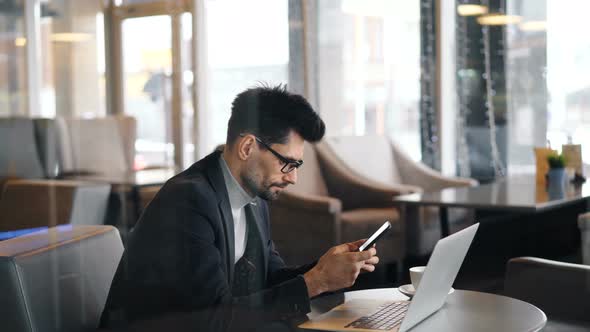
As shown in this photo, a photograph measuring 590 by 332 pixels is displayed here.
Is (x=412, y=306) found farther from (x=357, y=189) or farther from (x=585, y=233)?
(x=357, y=189)

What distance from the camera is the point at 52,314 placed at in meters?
Answer: 1.21

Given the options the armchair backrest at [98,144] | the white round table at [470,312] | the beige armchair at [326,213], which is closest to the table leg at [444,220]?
the beige armchair at [326,213]

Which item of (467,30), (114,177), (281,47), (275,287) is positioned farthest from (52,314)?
(467,30)

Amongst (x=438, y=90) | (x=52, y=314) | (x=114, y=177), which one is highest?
(x=438, y=90)

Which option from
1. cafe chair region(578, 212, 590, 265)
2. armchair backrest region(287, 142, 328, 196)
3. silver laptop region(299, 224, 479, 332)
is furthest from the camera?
cafe chair region(578, 212, 590, 265)

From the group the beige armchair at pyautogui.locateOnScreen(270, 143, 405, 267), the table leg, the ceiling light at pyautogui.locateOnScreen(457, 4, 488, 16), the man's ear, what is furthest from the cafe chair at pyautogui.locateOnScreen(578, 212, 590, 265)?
the man's ear

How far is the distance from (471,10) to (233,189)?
0.90 meters

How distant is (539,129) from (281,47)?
813 millimetres

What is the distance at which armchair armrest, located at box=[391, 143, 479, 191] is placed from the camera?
2164 mm

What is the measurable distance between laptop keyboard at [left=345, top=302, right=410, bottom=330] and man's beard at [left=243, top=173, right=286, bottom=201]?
282 millimetres

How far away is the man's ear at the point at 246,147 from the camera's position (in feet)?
4.42

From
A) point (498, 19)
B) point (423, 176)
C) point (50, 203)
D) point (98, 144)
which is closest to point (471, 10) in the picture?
point (498, 19)

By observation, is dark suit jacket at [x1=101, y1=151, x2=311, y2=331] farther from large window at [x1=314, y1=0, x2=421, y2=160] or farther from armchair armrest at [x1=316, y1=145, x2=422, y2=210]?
armchair armrest at [x1=316, y1=145, x2=422, y2=210]

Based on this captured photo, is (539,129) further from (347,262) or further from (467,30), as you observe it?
(347,262)
